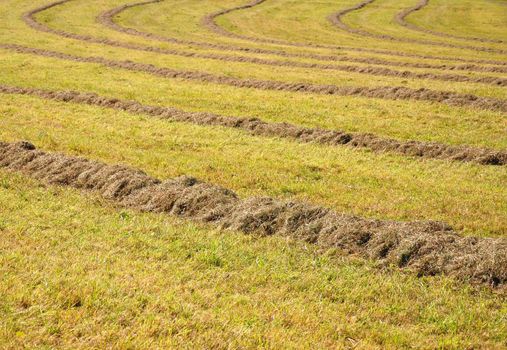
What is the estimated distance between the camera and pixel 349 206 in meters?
16.4

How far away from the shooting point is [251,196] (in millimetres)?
15328

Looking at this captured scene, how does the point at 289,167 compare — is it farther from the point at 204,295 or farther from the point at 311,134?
the point at 204,295

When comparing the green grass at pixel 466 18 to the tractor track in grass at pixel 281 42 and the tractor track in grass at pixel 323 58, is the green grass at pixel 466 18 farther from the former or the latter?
the tractor track in grass at pixel 323 58

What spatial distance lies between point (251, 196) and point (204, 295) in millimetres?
5367

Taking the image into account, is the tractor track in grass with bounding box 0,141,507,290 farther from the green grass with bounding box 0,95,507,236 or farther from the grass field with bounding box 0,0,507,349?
the green grass with bounding box 0,95,507,236

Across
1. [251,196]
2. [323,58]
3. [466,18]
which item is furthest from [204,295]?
[466,18]

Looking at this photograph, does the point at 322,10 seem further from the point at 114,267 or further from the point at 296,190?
the point at 114,267

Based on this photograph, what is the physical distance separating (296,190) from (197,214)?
428cm

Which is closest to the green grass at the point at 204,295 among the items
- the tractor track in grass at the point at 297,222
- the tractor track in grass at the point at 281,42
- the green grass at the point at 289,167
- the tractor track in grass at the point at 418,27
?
the tractor track in grass at the point at 297,222

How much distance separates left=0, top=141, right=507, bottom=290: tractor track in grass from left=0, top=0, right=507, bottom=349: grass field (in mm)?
88

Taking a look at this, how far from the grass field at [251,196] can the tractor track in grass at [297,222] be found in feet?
0.29

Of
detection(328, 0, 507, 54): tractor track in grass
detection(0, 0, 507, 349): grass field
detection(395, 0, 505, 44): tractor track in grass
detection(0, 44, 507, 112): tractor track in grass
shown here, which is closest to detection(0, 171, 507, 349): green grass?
detection(0, 0, 507, 349): grass field

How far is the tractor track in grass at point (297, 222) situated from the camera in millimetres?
11797

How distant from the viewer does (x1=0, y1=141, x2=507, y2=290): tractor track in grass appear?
464 inches
